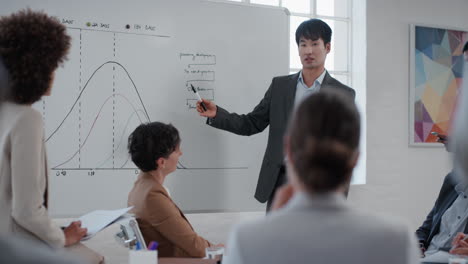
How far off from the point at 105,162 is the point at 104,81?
18.5 inches

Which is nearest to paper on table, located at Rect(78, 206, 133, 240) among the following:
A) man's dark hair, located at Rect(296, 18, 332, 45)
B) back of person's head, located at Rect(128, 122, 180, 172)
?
back of person's head, located at Rect(128, 122, 180, 172)

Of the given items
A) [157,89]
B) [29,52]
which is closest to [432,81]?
[157,89]

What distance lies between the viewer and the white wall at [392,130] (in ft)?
13.5

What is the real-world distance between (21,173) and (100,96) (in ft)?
4.96

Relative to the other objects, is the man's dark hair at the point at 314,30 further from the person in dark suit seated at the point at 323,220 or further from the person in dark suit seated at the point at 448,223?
the person in dark suit seated at the point at 323,220

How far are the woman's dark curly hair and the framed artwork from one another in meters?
3.31

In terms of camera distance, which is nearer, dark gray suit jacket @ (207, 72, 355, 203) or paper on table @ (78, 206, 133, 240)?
paper on table @ (78, 206, 133, 240)

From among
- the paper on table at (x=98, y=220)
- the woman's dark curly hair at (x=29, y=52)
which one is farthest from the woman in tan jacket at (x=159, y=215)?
the woman's dark curly hair at (x=29, y=52)

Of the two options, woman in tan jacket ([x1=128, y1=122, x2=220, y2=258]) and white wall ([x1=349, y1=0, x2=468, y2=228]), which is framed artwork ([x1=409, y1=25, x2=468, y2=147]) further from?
woman in tan jacket ([x1=128, y1=122, x2=220, y2=258])

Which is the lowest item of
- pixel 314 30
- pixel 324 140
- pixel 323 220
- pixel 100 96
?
pixel 323 220

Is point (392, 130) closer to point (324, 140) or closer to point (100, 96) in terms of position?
point (100, 96)

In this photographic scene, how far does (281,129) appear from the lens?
9.80 feet

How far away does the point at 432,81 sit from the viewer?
4312mm

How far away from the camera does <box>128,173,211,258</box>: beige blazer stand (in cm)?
210
